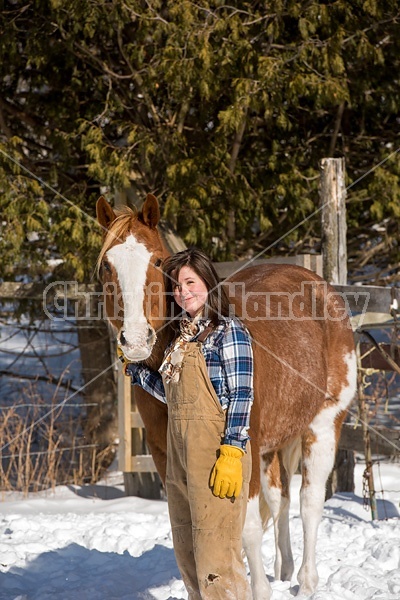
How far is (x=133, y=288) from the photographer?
109 inches

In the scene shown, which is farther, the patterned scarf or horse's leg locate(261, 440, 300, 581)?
horse's leg locate(261, 440, 300, 581)

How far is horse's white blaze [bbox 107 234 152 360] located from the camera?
8.76 feet

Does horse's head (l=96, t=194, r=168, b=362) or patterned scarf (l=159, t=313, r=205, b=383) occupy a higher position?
horse's head (l=96, t=194, r=168, b=362)

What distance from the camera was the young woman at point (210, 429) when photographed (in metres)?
2.45

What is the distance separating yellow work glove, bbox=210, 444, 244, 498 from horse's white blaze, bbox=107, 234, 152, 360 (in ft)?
1.69

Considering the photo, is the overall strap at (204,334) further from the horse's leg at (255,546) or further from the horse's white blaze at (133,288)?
the horse's leg at (255,546)

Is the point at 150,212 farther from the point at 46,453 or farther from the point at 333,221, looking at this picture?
the point at 46,453

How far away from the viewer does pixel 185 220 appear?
6883 mm

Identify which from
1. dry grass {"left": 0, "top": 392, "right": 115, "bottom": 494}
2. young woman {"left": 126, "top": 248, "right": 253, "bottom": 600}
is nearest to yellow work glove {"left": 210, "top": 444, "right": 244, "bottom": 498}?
young woman {"left": 126, "top": 248, "right": 253, "bottom": 600}

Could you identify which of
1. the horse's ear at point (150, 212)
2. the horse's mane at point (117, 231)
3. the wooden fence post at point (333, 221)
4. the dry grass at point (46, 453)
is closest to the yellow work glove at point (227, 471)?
the horse's mane at point (117, 231)

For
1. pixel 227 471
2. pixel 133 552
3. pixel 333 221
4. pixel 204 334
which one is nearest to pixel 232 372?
pixel 204 334

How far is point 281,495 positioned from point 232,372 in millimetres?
1876

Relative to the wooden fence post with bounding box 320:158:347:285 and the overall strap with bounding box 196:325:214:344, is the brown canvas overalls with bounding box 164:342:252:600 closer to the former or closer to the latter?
the overall strap with bounding box 196:325:214:344

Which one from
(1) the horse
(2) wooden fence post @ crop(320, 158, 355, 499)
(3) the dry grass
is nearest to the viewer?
(1) the horse
